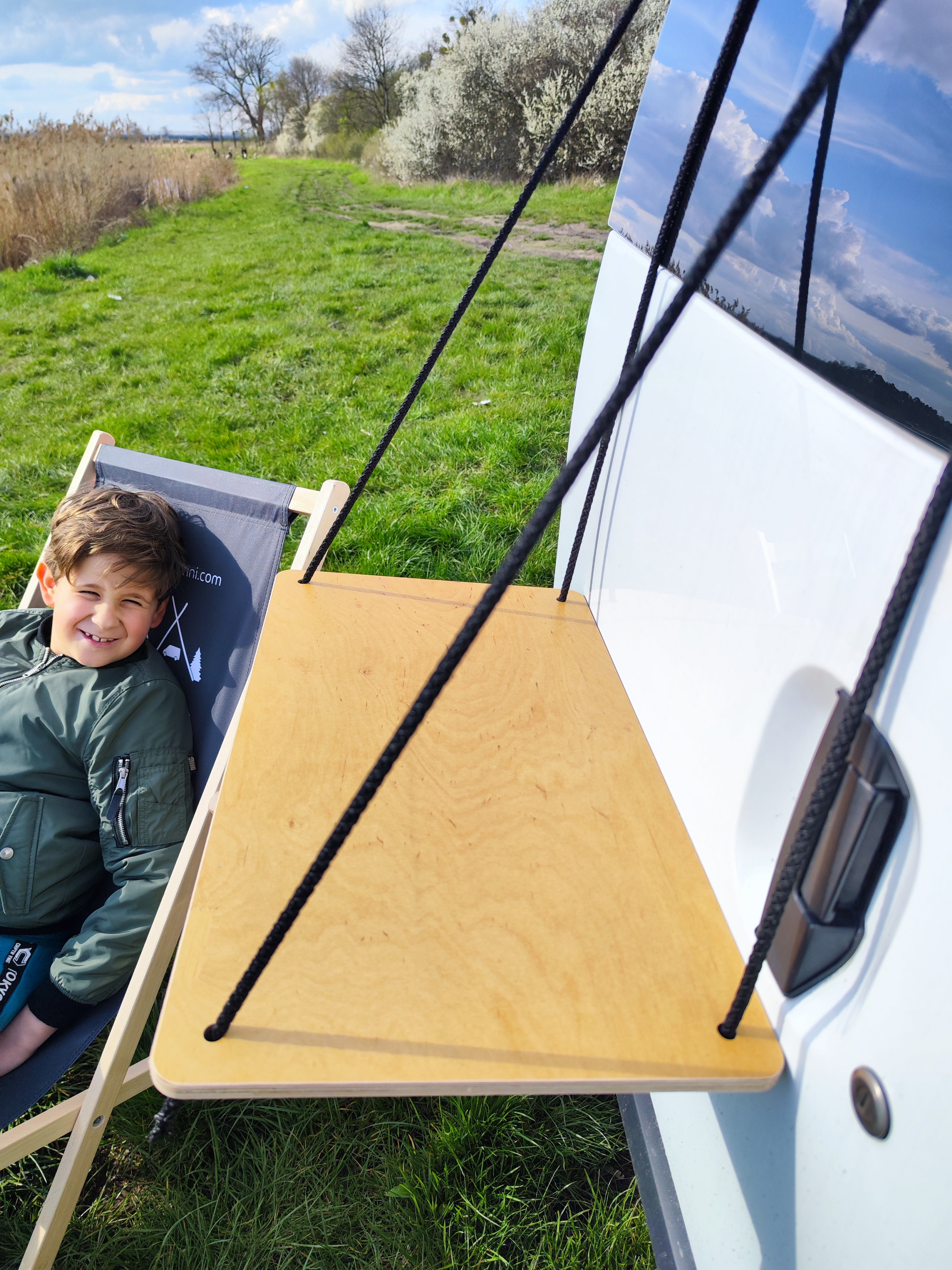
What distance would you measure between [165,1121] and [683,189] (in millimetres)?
1727

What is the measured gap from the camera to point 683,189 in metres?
1.26

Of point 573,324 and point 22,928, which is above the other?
point 573,324

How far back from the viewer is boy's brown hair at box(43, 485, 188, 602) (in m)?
1.75

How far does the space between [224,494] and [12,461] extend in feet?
9.60

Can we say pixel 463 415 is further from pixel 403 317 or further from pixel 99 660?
pixel 99 660

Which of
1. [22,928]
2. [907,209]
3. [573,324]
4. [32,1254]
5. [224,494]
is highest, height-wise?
[907,209]

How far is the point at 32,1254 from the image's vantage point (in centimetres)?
132

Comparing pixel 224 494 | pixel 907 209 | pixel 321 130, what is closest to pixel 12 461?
pixel 224 494

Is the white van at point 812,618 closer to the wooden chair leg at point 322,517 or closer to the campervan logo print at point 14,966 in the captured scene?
the wooden chair leg at point 322,517

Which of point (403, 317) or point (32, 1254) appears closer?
point (32, 1254)

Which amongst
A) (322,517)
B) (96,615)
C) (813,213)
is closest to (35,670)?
(96,615)

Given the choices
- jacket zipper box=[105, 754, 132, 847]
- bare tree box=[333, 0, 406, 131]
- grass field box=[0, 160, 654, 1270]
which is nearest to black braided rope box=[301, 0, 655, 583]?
jacket zipper box=[105, 754, 132, 847]

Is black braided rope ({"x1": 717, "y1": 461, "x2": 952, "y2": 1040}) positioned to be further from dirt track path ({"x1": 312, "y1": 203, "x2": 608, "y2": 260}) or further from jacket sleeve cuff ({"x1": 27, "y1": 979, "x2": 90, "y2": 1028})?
dirt track path ({"x1": 312, "y1": 203, "x2": 608, "y2": 260})

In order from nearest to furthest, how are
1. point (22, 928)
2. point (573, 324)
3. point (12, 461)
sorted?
point (22, 928) < point (12, 461) < point (573, 324)
